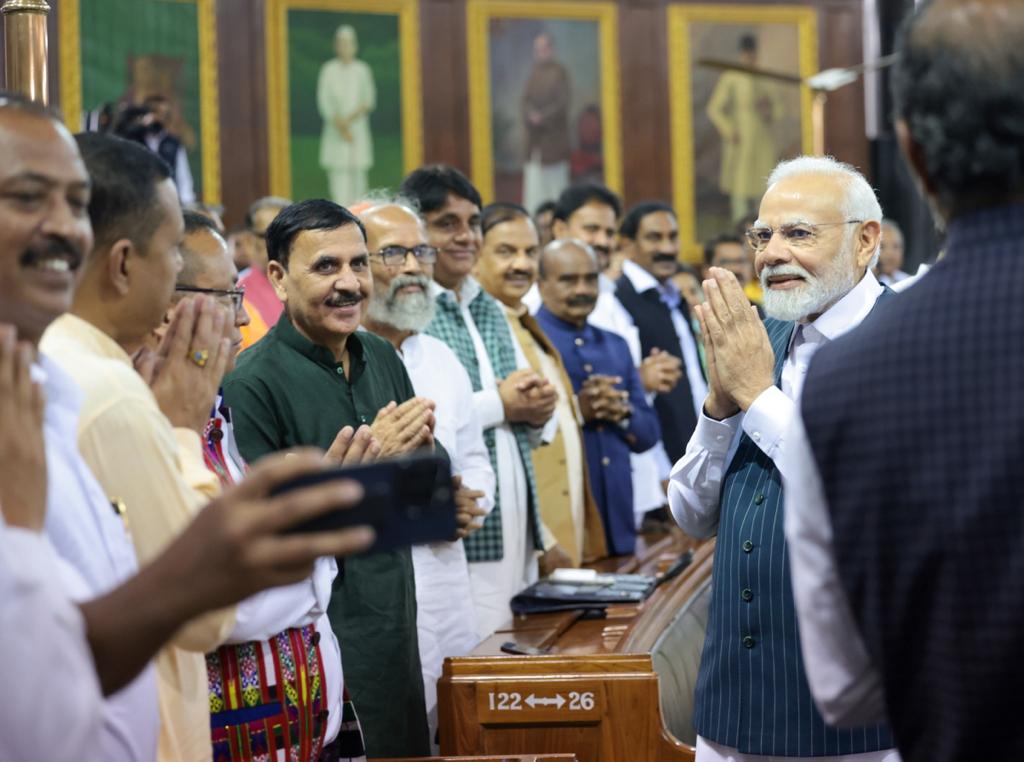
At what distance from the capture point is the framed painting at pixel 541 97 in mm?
12711

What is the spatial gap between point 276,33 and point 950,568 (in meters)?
11.2

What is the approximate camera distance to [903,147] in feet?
5.22

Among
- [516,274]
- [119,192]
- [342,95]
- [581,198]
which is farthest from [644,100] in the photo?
[119,192]

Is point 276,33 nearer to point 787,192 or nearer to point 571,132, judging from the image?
point 571,132

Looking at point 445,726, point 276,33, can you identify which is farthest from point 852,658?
point 276,33

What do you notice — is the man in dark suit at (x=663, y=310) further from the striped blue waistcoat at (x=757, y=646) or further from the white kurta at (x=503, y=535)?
the striped blue waistcoat at (x=757, y=646)

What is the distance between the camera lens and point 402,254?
416 cm

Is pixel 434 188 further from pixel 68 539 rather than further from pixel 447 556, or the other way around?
pixel 68 539

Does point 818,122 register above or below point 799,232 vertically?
above

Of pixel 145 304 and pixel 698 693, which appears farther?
pixel 698 693

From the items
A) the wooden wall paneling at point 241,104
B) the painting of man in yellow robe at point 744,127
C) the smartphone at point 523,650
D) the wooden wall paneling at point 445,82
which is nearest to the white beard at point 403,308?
the smartphone at point 523,650

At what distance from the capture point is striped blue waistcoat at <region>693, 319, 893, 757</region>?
260 centimetres

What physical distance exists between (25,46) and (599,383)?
2939 mm

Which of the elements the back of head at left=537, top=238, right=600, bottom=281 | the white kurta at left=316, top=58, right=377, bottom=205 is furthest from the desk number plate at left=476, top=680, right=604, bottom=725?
the white kurta at left=316, top=58, right=377, bottom=205
